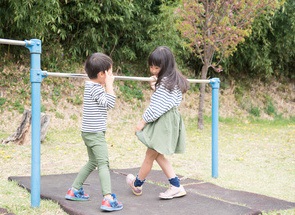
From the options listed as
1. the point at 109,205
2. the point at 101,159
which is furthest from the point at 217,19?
the point at 109,205

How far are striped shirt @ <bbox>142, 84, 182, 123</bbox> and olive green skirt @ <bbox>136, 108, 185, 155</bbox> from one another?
56mm

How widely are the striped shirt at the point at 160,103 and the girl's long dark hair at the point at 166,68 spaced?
0.04 metres

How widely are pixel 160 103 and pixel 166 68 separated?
0.81ft

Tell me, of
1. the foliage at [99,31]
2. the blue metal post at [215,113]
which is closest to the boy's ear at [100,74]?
the blue metal post at [215,113]

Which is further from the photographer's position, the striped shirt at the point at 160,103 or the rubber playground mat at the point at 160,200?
the striped shirt at the point at 160,103

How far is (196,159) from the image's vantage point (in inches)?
204

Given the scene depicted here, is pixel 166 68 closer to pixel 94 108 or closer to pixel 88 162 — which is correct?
pixel 94 108

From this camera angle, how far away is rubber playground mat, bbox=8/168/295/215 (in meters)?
2.76

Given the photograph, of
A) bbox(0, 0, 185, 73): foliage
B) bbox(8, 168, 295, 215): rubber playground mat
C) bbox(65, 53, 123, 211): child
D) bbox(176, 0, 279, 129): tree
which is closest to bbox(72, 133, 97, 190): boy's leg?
bbox(65, 53, 123, 211): child

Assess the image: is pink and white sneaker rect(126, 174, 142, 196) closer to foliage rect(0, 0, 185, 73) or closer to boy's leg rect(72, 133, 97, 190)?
boy's leg rect(72, 133, 97, 190)

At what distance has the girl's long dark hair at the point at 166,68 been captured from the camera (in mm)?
2941

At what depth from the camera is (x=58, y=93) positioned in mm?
8578

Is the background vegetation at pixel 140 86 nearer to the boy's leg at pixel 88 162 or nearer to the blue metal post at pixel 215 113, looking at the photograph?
the blue metal post at pixel 215 113

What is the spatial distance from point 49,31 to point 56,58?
0.57 metres
